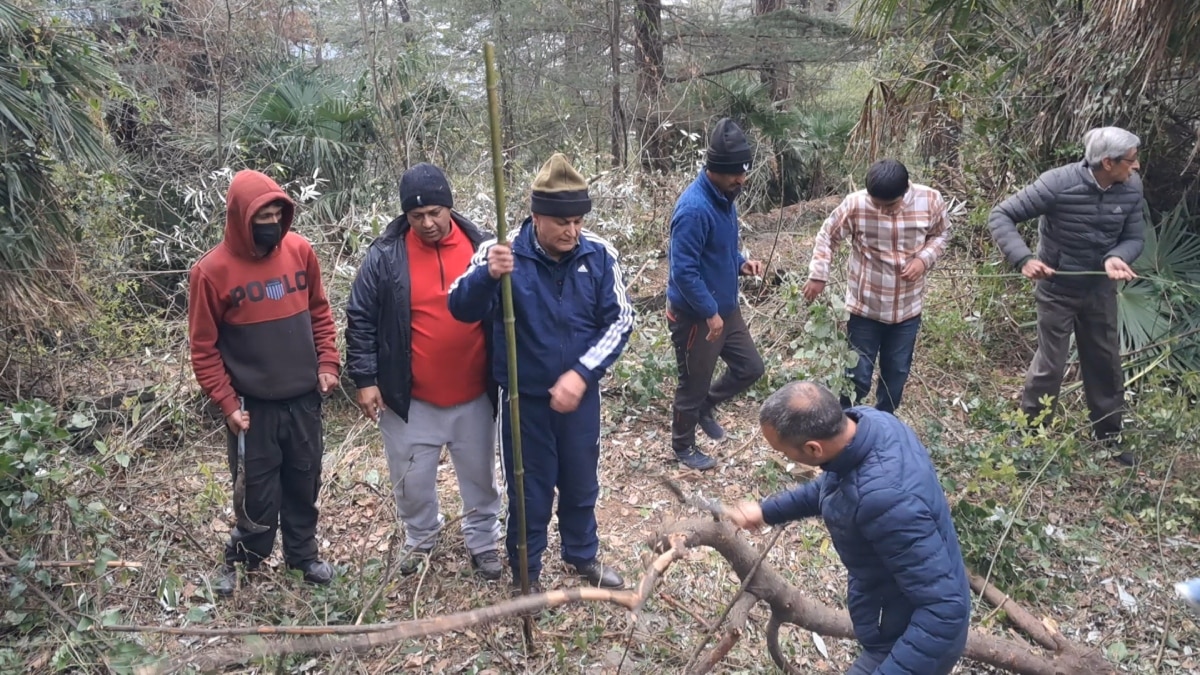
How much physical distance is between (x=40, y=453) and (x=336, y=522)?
4.76 ft

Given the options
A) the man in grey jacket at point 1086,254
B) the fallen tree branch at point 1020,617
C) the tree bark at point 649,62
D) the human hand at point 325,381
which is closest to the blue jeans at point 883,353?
the man in grey jacket at point 1086,254

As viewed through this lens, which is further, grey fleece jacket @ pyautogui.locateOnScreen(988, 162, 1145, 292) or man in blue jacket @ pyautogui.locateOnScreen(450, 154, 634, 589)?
grey fleece jacket @ pyautogui.locateOnScreen(988, 162, 1145, 292)

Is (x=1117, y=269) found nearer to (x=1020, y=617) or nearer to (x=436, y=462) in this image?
(x=1020, y=617)

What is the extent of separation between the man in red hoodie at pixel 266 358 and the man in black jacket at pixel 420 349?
0.24 m

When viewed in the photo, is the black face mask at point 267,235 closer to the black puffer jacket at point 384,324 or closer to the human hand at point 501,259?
the black puffer jacket at point 384,324

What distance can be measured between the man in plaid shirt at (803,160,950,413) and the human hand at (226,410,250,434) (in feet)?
9.90

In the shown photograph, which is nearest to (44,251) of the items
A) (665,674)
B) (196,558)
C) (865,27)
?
(196,558)

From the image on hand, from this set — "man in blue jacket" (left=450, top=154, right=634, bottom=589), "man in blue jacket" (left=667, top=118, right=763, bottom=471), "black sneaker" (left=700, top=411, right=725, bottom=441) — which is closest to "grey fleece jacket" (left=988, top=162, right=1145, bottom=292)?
"man in blue jacket" (left=667, top=118, right=763, bottom=471)

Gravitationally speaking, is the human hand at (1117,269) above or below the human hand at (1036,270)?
above

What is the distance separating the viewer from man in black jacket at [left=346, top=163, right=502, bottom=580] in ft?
10.7

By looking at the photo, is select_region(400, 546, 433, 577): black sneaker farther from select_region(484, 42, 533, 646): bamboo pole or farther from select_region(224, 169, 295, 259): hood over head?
select_region(224, 169, 295, 259): hood over head

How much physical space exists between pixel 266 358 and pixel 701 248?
7.30ft

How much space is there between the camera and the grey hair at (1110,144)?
4.05 metres

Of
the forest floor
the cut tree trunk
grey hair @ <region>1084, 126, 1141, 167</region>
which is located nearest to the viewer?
the cut tree trunk
